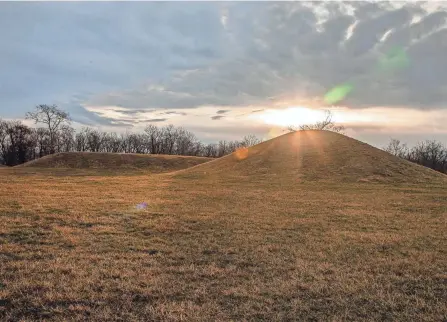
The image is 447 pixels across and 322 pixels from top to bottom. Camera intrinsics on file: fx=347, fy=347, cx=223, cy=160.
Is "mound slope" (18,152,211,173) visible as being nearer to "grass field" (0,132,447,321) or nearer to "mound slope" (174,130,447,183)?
"mound slope" (174,130,447,183)

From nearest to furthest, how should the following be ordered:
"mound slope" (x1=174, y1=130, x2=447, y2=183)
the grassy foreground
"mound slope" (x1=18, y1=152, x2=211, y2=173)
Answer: the grassy foreground < "mound slope" (x1=174, y1=130, x2=447, y2=183) < "mound slope" (x1=18, y1=152, x2=211, y2=173)

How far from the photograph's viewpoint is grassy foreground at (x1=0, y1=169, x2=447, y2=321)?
577 cm

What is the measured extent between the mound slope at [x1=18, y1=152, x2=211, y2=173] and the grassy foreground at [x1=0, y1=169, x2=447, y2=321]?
4920cm

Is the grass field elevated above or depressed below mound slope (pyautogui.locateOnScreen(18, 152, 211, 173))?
below

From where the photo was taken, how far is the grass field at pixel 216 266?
5766 mm

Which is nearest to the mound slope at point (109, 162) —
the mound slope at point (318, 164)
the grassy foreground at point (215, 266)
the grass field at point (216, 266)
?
the mound slope at point (318, 164)

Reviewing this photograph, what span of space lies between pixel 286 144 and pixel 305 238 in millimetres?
42825

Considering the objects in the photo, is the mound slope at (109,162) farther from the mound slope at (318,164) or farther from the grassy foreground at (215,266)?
the grassy foreground at (215,266)

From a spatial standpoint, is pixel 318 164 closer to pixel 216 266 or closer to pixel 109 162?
pixel 216 266

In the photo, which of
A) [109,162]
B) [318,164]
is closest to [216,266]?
[318,164]

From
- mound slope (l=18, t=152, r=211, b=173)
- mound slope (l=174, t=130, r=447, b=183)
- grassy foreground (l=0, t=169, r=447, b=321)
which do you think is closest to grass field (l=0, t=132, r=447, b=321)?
grassy foreground (l=0, t=169, r=447, b=321)

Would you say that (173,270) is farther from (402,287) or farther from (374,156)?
(374,156)

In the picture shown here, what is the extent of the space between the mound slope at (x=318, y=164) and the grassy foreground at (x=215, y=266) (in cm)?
2313

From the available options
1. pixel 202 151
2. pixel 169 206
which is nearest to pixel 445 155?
pixel 202 151
